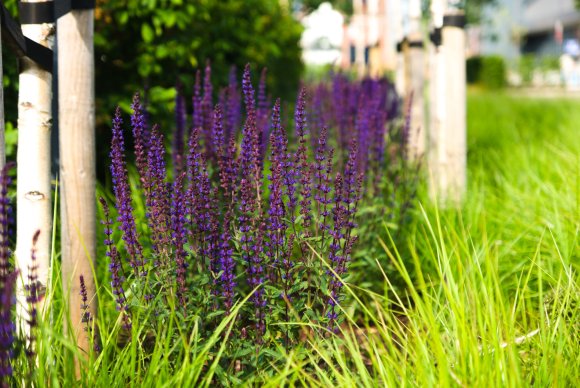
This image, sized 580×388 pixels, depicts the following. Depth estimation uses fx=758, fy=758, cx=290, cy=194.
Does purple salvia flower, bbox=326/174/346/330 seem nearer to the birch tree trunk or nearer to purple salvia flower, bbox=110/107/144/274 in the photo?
purple salvia flower, bbox=110/107/144/274

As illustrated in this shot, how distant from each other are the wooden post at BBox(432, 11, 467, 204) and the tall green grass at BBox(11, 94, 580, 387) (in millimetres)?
246

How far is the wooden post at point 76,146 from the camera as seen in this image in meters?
→ 2.73

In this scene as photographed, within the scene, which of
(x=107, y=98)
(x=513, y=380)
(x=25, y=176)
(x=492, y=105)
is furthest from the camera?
(x=492, y=105)

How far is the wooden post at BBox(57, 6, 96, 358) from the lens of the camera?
108 inches

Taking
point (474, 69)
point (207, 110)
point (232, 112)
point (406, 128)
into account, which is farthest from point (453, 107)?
point (474, 69)

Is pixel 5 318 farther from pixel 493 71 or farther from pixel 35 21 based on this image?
pixel 493 71

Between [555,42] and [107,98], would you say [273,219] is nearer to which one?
[107,98]

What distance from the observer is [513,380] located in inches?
76.7

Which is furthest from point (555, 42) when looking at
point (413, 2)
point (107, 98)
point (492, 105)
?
point (107, 98)

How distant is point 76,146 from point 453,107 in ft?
10.3

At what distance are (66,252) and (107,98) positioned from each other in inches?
100

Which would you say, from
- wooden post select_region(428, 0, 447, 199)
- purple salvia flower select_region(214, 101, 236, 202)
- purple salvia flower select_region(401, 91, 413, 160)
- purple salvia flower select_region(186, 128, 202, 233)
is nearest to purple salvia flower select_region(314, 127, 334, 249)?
purple salvia flower select_region(214, 101, 236, 202)

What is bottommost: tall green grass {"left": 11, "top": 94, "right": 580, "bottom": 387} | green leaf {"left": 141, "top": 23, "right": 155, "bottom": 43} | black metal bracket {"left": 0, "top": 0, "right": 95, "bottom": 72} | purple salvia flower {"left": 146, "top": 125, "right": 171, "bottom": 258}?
tall green grass {"left": 11, "top": 94, "right": 580, "bottom": 387}

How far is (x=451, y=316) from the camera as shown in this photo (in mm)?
2373
